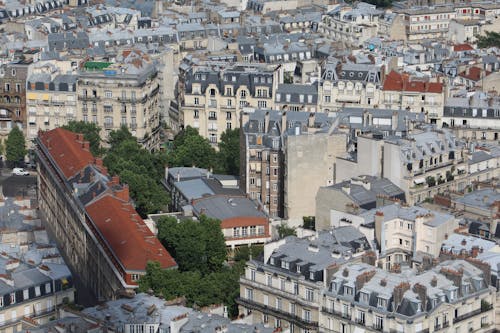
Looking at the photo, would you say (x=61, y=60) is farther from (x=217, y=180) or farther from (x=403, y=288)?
(x=403, y=288)

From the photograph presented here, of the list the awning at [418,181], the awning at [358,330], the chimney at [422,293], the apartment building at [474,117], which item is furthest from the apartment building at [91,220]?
the apartment building at [474,117]

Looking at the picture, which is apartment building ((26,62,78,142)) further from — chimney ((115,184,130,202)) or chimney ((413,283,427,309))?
chimney ((413,283,427,309))

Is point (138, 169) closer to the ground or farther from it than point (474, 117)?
closer to the ground

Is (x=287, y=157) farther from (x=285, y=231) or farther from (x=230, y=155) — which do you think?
(x=230, y=155)

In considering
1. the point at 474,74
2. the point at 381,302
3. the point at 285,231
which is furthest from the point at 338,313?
the point at 474,74

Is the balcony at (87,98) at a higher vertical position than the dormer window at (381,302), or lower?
higher

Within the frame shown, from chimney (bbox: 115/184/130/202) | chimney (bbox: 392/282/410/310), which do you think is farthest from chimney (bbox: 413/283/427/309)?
chimney (bbox: 115/184/130/202)

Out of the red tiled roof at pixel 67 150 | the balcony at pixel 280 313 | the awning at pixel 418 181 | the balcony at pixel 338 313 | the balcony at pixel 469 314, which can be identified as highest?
the red tiled roof at pixel 67 150

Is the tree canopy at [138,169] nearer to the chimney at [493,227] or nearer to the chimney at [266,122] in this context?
the chimney at [266,122]
